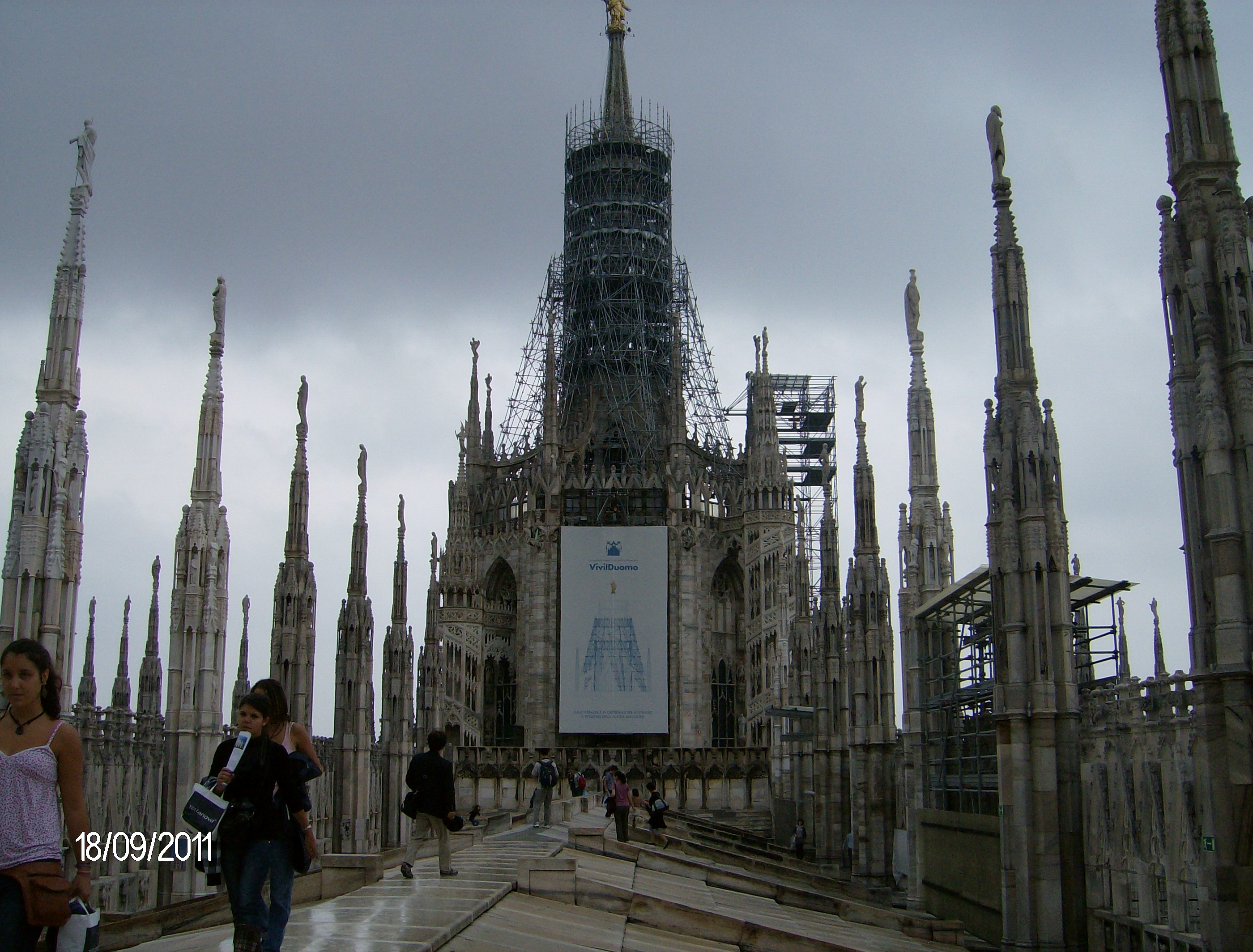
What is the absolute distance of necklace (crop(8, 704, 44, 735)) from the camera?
19.2 ft

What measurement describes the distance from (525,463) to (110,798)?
113ft

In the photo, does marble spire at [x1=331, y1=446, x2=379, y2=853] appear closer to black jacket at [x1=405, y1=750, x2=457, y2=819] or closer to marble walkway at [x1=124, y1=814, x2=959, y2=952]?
marble walkway at [x1=124, y1=814, x2=959, y2=952]

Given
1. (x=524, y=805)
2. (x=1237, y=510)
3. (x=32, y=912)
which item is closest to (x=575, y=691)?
(x=524, y=805)

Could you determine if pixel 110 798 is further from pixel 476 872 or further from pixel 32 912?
pixel 32 912

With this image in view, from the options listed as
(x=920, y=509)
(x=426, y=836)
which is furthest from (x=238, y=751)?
(x=920, y=509)

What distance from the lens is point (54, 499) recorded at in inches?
681

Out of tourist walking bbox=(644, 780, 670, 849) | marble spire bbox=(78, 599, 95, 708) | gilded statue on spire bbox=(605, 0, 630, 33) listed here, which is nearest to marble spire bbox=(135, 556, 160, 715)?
marble spire bbox=(78, 599, 95, 708)

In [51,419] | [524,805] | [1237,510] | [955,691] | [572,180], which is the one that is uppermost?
[572,180]

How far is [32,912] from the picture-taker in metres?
5.58

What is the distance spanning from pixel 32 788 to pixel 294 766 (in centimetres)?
146

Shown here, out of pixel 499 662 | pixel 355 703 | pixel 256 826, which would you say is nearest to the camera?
pixel 256 826

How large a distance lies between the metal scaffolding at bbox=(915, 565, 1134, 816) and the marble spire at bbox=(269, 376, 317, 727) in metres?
13.6

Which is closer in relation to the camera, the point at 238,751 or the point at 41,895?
the point at 41,895
